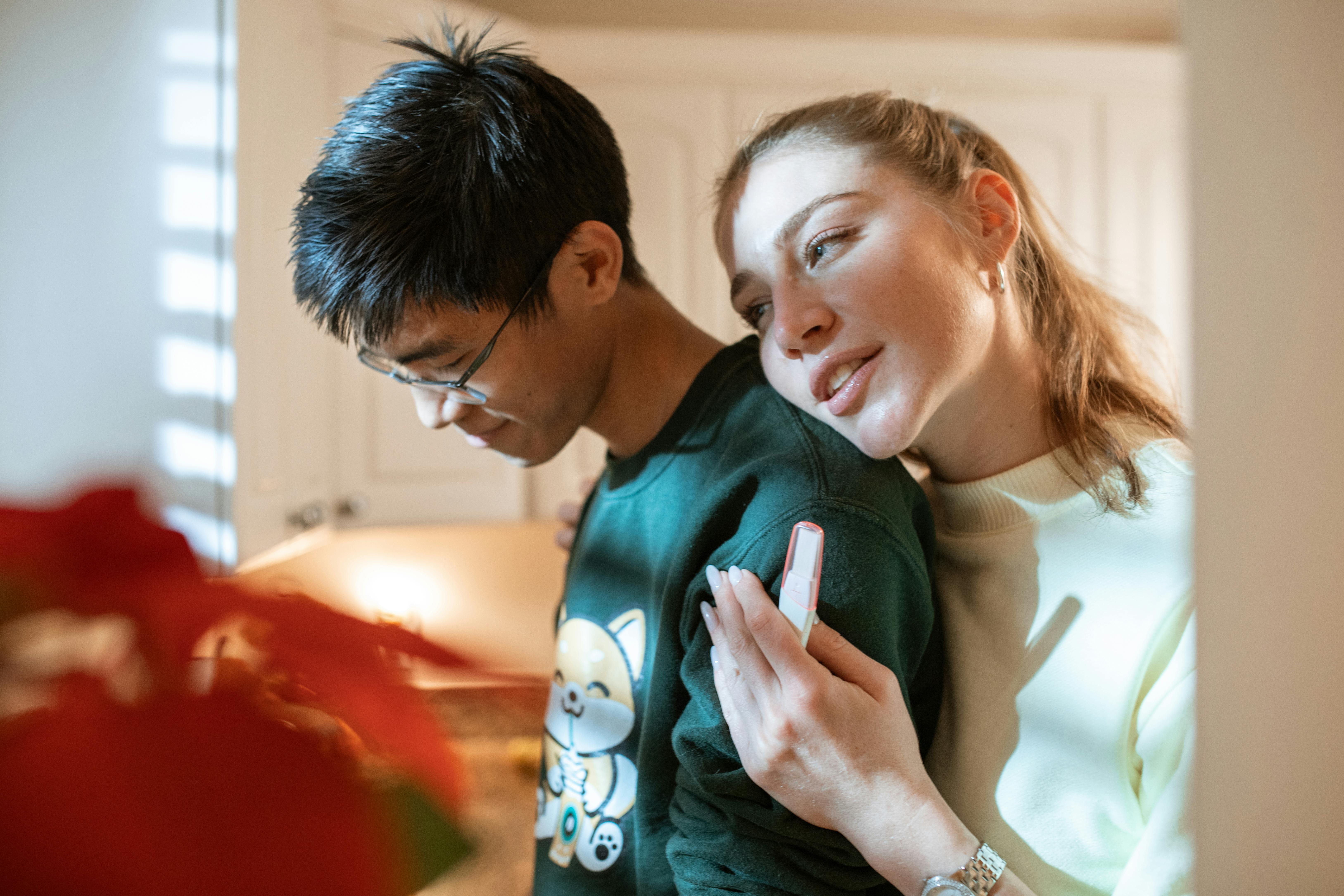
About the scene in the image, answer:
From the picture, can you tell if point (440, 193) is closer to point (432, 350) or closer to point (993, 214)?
point (432, 350)

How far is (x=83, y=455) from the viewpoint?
581 mm

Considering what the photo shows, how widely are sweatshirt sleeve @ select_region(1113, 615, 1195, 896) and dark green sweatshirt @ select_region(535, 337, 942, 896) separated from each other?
12cm

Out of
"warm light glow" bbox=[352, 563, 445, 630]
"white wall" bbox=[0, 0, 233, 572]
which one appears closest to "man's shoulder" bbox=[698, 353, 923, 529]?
"white wall" bbox=[0, 0, 233, 572]

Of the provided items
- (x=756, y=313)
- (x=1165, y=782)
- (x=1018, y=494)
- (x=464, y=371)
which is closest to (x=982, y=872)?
(x=1165, y=782)

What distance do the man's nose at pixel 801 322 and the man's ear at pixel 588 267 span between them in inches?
7.3

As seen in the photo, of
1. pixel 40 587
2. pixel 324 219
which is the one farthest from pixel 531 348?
pixel 40 587

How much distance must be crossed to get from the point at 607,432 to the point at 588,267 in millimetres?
142

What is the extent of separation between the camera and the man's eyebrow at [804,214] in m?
0.47

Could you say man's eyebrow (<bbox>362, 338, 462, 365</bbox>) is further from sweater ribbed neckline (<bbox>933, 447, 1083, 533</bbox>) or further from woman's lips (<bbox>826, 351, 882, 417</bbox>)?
sweater ribbed neckline (<bbox>933, 447, 1083, 533</bbox>)

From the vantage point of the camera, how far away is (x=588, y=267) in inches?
24.1

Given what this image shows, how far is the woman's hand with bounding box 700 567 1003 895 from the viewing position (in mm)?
402

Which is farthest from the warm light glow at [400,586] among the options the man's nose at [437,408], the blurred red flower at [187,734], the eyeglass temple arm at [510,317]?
the blurred red flower at [187,734]

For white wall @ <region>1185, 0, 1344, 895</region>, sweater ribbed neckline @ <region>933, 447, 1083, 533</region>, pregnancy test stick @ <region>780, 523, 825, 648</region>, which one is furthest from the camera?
sweater ribbed neckline @ <region>933, 447, 1083, 533</region>

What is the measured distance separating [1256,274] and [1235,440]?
0.02 m
